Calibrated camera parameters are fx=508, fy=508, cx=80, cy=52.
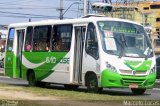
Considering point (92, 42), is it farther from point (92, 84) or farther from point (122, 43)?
point (92, 84)

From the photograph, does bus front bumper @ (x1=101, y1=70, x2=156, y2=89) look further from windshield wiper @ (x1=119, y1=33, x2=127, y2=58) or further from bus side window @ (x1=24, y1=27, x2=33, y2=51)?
bus side window @ (x1=24, y1=27, x2=33, y2=51)

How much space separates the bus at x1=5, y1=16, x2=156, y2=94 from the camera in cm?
1886

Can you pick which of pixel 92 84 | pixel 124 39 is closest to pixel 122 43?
pixel 124 39

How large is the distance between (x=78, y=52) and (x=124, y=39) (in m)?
2.05

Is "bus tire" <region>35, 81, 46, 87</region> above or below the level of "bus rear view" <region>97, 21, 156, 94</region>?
below

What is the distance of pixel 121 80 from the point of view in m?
18.7

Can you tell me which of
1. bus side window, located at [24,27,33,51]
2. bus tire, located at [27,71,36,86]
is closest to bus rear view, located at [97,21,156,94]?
bus side window, located at [24,27,33,51]

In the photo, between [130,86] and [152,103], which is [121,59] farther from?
[152,103]

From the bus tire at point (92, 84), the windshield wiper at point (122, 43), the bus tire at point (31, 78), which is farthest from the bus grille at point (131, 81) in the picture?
the bus tire at point (31, 78)

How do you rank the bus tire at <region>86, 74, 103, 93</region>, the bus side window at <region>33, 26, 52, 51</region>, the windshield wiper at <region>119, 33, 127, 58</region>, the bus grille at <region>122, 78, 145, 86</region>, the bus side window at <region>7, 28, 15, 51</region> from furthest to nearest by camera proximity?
the bus side window at <region>7, 28, 15, 51</region> < the bus side window at <region>33, 26, 52, 51</region> < the bus tire at <region>86, 74, 103, 93</region> < the windshield wiper at <region>119, 33, 127, 58</region> < the bus grille at <region>122, 78, 145, 86</region>

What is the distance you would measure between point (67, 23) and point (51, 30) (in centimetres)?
122

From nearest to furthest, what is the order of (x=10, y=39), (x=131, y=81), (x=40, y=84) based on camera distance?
(x=131, y=81) → (x=40, y=84) → (x=10, y=39)

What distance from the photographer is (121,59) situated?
1888cm

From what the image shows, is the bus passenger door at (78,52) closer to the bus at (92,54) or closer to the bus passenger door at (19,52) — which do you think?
the bus at (92,54)
